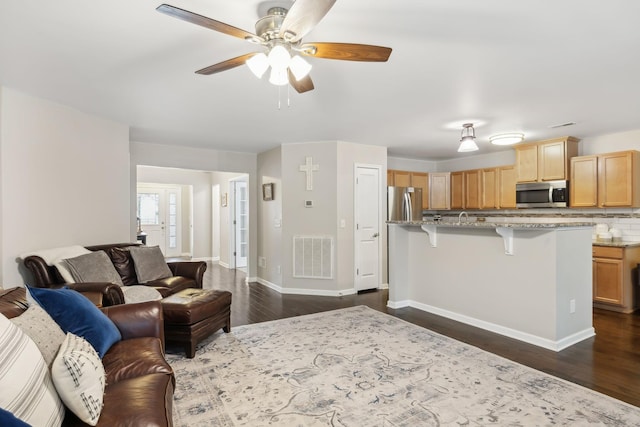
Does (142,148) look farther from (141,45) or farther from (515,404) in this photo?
(515,404)

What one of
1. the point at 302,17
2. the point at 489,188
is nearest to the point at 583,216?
the point at 489,188

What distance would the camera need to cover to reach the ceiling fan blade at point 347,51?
187 centimetres

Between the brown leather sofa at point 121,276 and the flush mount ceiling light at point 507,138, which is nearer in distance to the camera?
the brown leather sofa at point 121,276

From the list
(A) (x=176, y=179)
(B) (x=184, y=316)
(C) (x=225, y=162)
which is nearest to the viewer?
(B) (x=184, y=316)

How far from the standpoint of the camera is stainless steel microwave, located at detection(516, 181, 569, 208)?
4953mm

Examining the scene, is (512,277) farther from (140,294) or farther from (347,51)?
(140,294)

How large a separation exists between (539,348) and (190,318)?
3.12 m

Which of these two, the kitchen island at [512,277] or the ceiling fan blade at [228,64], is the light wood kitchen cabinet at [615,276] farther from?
the ceiling fan blade at [228,64]

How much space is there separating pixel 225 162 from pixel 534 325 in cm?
500

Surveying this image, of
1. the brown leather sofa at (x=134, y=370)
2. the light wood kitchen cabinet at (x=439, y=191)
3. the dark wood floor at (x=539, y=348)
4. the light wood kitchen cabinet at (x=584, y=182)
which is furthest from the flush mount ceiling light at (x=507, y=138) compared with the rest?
the brown leather sofa at (x=134, y=370)

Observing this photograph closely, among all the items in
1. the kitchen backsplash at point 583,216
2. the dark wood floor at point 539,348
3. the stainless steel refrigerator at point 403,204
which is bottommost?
the dark wood floor at point 539,348

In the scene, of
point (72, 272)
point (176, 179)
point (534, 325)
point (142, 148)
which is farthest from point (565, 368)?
point (176, 179)

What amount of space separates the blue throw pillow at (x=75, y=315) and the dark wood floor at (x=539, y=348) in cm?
204

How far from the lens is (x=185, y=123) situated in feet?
13.7
